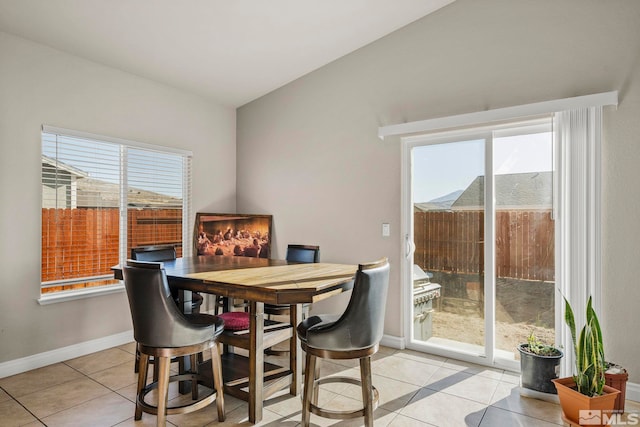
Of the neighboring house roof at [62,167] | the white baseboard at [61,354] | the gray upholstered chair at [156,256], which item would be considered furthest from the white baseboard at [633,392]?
the neighboring house roof at [62,167]

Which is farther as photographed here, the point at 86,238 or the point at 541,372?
the point at 86,238

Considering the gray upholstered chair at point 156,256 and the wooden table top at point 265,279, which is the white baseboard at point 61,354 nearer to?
the gray upholstered chair at point 156,256

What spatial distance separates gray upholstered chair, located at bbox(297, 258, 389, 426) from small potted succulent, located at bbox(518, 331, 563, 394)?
137 cm

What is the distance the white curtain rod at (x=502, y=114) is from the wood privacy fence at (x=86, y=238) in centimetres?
274

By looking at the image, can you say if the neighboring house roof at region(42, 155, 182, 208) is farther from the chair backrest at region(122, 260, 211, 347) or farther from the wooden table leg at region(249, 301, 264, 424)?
the wooden table leg at region(249, 301, 264, 424)

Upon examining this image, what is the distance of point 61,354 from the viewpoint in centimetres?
335

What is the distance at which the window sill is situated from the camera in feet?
10.7

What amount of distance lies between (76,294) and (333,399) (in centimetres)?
256

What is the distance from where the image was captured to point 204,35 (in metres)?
3.36

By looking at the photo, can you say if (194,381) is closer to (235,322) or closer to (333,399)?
(235,322)

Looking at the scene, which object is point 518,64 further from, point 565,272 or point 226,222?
point 226,222

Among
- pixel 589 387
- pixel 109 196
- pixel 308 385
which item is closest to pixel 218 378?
pixel 308 385

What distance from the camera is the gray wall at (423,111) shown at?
2719mm

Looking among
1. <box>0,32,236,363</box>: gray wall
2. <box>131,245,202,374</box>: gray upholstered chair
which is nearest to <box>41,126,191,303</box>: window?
<box>0,32,236,363</box>: gray wall
